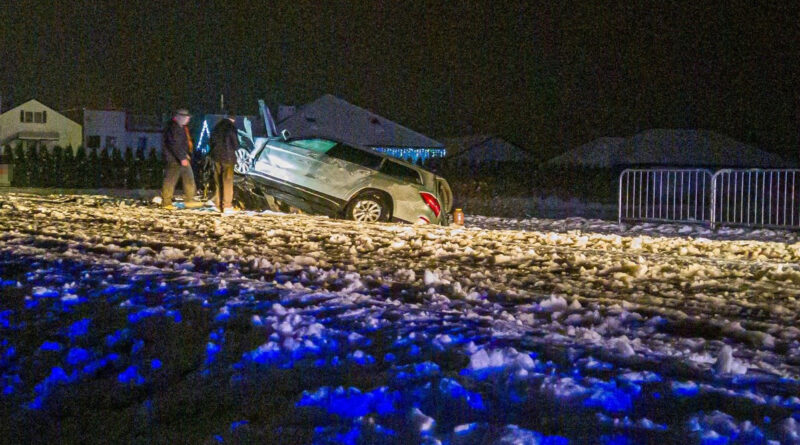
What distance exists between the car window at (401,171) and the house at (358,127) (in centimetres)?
4848

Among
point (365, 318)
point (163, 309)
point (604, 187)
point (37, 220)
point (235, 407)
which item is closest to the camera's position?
point (235, 407)

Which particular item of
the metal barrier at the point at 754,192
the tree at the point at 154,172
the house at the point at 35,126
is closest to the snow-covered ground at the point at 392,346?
the metal barrier at the point at 754,192

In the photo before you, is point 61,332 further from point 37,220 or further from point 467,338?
point 37,220

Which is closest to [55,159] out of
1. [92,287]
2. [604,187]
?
[604,187]

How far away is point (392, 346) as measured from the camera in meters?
5.08

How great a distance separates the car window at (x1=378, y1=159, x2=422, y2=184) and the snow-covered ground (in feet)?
16.2

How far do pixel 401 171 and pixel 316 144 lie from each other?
1.44 m

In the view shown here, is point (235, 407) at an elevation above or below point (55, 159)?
below

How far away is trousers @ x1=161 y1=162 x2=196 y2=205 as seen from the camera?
14.7 meters

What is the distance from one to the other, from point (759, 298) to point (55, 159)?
34166mm

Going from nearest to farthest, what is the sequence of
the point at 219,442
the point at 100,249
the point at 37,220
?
the point at 219,442
the point at 100,249
the point at 37,220

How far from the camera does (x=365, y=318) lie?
19.1 ft

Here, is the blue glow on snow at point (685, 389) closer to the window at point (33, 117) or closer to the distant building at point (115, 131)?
the distant building at point (115, 131)

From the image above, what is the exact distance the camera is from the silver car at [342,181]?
14.2 m
